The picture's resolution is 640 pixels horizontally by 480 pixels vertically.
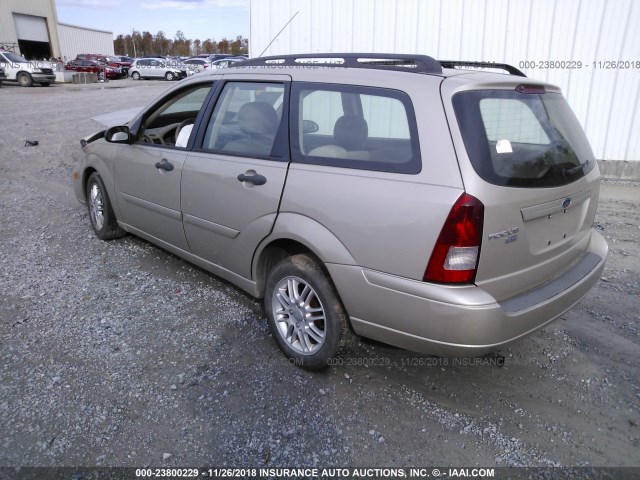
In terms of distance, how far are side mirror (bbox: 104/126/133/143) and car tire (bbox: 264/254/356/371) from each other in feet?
7.03

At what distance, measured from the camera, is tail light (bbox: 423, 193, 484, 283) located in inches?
88.9

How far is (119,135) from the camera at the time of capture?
436cm

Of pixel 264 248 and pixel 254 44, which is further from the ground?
pixel 254 44

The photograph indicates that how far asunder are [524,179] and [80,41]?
60.1 m

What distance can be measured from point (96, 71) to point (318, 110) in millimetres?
38629

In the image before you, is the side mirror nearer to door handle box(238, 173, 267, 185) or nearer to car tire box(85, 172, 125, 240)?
car tire box(85, 172, 125, 240)

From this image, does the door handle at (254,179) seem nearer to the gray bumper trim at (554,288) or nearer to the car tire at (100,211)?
the gray bumper trim at (554,288)

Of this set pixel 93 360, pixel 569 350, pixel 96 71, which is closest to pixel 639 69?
pixel 569 350

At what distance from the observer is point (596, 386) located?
2955mm

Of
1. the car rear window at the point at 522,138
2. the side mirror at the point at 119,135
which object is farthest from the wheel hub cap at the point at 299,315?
the side mirror at the point at 119,135

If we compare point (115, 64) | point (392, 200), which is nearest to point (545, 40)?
point (392, 200)

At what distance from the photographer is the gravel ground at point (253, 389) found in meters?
2.45

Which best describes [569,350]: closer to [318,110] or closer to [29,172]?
[318,110]

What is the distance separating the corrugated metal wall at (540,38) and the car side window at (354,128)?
19.3 ft
